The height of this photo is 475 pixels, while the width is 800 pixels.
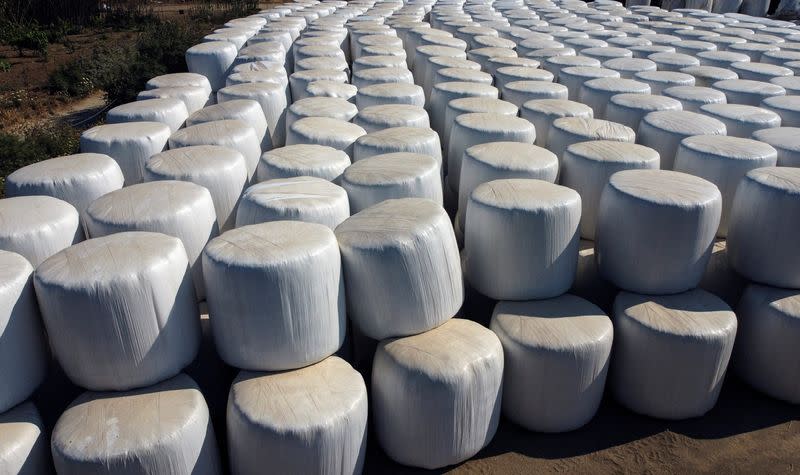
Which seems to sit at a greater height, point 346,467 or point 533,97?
point 533,97

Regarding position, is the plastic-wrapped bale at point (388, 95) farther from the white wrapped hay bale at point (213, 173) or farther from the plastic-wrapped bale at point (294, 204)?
the plastic-wrapped bale at point (294, 204)

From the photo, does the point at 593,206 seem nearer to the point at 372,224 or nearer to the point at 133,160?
the point at 372,224

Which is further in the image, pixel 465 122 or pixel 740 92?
pixel 740 92

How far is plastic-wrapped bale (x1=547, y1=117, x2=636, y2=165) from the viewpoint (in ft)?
10.4

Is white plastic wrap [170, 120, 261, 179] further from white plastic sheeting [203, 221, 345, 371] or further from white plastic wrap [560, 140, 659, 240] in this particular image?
white plastic wrap [560, 140, 659, 240]

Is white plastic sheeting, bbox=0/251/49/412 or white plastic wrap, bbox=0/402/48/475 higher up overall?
white plastic sheeting, bbox=0/251/49/412

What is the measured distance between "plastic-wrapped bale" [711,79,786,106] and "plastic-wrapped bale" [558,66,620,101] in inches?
27.3

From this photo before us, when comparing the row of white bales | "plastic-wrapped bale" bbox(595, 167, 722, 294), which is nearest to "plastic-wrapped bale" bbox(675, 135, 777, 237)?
the row of white bales

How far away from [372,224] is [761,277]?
1555 millimetres

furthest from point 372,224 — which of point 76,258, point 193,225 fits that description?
point 76,258

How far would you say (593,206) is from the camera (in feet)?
9.30

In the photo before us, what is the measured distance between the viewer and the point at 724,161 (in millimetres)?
2797

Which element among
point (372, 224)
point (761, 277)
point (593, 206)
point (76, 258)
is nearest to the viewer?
point (76, 258)

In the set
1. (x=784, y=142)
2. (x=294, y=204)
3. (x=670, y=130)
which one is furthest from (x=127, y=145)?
(x=784, y=142)
